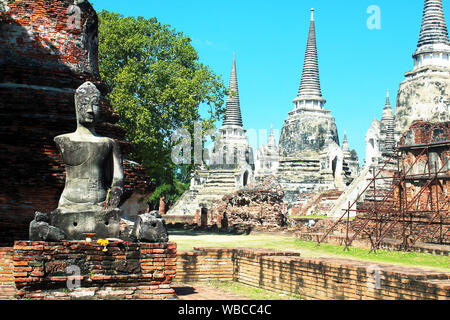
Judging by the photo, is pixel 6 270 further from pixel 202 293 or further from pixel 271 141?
pixel 271 141

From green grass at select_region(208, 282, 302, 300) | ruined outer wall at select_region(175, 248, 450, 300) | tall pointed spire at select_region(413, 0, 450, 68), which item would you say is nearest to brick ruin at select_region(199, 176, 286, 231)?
ruined outer wall at select_region(175, 248, 450, 300)

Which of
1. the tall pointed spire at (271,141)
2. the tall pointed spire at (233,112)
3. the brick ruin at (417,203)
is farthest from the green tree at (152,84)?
the tall pointed spire at (271,141)

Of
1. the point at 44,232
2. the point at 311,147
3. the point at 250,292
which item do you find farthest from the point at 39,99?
the point at 311,147

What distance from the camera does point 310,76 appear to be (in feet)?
167

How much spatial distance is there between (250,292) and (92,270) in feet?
10.3

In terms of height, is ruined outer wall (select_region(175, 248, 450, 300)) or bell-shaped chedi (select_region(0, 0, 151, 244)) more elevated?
bell-shaped chedi (select_region(0, 0, 151, 244))

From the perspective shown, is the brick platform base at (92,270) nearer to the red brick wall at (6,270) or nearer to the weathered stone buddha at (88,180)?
the weathered stone buddha at (88,180)

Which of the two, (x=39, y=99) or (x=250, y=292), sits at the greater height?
Result: (x=39, y=99)

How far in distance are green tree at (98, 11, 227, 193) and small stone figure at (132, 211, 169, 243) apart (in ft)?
46.2

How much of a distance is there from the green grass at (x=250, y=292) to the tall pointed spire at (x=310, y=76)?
42.3 meters

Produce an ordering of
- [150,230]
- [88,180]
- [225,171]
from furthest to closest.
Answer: [225,171]
[88,180]
[150,230]

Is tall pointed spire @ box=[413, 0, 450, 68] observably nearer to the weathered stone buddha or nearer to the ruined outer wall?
the ruined outer wall

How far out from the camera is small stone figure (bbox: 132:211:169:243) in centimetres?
628
